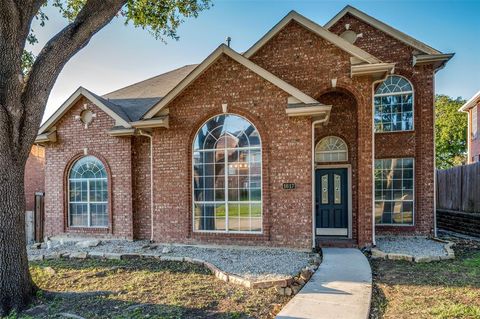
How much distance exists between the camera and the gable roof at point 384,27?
10.5 m

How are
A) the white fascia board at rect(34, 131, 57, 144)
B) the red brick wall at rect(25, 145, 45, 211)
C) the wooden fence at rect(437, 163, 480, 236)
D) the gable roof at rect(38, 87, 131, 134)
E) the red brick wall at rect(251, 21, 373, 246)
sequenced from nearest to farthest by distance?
1. the red brick wall at rect(251, 21, 373, 246)
2. the gable roof at rect(38, 87, 131, 134)
3. the white fascia board at rect(34, 131, 57, 144)
4. the wooden fence at rect(437, 163, 480, 236)
5. the red brick wall at rect(25, 145, 45, 211)

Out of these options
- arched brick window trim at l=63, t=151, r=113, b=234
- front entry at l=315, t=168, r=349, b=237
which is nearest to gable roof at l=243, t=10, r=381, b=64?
front entry at l=315, t=168, r=349, b=237

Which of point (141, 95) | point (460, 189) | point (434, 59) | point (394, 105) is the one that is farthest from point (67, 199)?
point (460, 189)

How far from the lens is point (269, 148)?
870cm

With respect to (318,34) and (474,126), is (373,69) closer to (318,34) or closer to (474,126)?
(318,34)

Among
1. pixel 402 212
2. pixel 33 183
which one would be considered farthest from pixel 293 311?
pixel 33 183

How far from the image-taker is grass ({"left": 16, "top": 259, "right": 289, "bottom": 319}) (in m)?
4.86

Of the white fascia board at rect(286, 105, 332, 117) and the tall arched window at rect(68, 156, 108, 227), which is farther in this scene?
the tall arched window at rect(68, 156, 108, 227)

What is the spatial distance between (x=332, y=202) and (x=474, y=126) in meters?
14.6

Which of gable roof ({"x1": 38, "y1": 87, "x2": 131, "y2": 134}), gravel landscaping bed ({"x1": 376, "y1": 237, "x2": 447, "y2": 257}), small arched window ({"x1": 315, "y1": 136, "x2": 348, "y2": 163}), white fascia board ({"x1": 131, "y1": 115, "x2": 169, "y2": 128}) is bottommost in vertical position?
gravel landscaping bed ({"x1": 376, "y1": 237, "x2": 447, "y2": 257})

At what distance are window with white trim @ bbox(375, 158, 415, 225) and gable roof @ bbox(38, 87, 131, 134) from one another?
924cm

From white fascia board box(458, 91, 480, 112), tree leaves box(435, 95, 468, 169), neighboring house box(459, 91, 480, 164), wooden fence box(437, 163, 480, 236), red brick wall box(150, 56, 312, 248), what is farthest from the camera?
tree leaves box(435, 95, 468, 169)

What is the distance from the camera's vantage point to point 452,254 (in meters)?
8.02

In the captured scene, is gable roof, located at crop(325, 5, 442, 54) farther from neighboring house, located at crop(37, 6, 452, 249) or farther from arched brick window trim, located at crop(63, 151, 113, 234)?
arched brick window trim, located at crop(63, 151, 113, 234)
